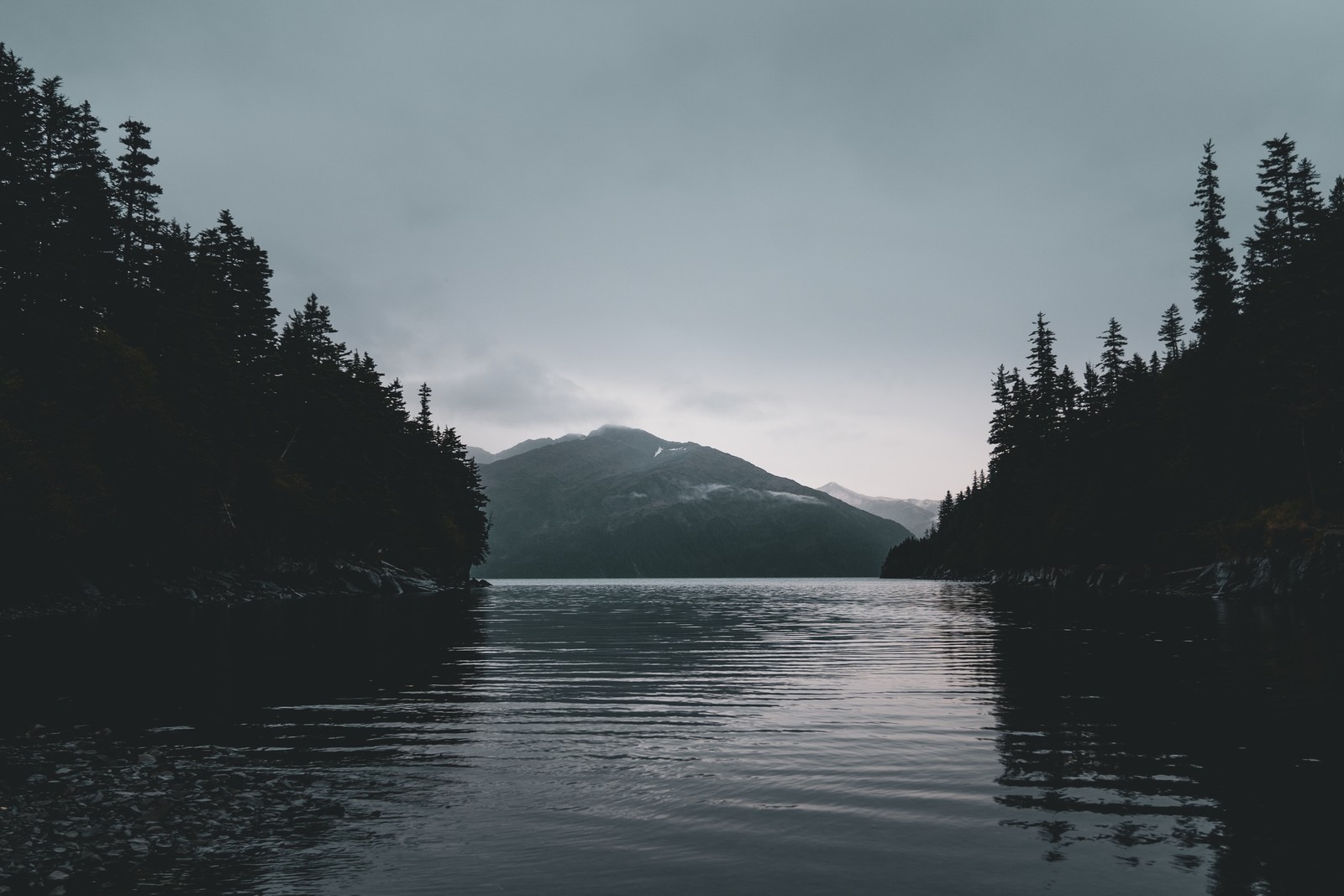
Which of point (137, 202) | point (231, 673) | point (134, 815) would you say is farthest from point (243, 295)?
point (134, 815)

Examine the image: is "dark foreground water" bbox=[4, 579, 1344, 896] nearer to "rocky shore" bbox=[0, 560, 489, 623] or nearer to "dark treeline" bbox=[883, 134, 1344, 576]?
"rocky shore" bbox=[0, 560, 489, 623]

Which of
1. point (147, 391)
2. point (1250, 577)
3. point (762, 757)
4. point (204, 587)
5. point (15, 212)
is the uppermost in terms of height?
point (15, 212)

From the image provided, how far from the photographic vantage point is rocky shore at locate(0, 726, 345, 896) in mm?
7113

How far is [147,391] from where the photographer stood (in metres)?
51.9

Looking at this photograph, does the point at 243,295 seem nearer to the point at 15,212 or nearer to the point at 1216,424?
the point at 15,212

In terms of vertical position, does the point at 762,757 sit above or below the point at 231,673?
above

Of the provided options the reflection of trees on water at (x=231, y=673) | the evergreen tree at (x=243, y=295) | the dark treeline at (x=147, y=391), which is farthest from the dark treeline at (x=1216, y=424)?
the evergreen tree at (x=243, y=295)

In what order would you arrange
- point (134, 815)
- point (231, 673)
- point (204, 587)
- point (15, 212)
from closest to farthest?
point (134, 815), point (231, 673), point (15, 212), point (204, 587)

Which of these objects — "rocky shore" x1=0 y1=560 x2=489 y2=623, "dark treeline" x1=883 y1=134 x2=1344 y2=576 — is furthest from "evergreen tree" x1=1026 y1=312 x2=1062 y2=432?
"rocky shore" x1=0 y1=560 x2=489 y2=623

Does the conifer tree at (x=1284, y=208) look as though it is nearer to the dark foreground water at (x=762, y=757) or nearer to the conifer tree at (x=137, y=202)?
the dark foreground water at (x=762, y=757)

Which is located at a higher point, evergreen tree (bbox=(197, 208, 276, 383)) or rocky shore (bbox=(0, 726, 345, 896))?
evergreen tree (bbox=(197, 208, 276, 383))

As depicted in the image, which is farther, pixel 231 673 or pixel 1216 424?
pixel 1216 424

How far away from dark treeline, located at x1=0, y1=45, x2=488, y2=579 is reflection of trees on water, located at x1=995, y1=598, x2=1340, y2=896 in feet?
146

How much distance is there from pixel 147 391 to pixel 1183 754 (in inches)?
2338
